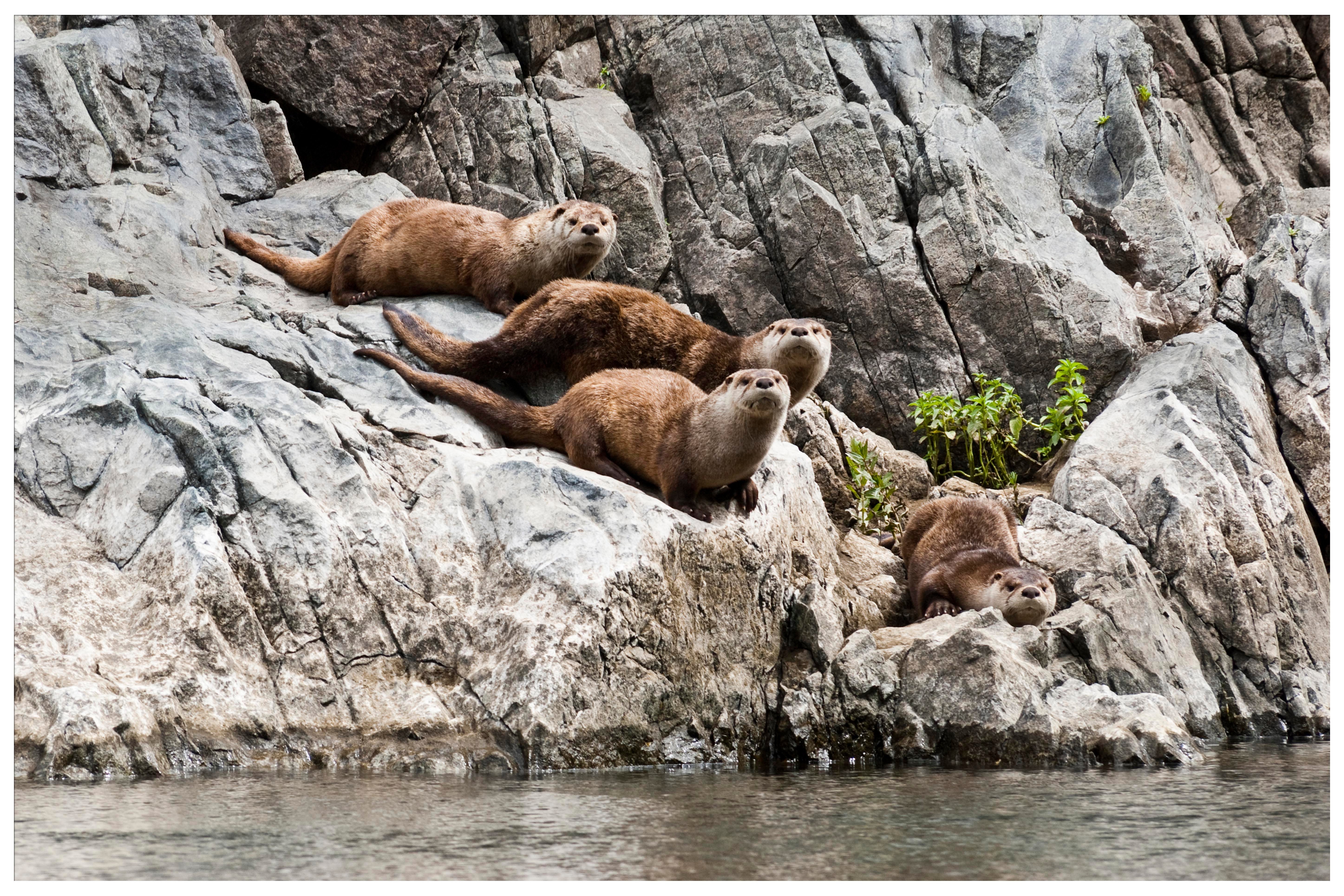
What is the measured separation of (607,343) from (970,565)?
2.59 meters

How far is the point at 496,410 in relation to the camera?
6.28m

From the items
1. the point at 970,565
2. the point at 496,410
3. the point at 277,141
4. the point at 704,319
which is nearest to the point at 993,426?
the point at 970,565

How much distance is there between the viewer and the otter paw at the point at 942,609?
7.34m

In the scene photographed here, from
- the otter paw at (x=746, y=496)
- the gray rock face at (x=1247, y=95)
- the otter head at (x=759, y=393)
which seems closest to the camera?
the otter head at (x=759, y=393)

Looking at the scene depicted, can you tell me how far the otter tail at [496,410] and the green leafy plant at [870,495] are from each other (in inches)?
122

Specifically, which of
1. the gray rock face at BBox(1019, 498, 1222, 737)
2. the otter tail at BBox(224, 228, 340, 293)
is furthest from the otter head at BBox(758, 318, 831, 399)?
Result: the otter tail at BBox(224, 228, 340, 293)

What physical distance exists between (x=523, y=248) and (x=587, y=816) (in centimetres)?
427

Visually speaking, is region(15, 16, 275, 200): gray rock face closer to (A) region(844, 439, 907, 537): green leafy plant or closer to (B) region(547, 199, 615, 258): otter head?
(B) region(547, 199, 615, 258): otter head

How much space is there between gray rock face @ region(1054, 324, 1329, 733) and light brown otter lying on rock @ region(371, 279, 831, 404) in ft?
8.46

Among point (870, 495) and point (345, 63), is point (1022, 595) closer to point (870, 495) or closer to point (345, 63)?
point (870, 495)

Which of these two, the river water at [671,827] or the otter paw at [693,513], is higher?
the otter paw at [693,513]

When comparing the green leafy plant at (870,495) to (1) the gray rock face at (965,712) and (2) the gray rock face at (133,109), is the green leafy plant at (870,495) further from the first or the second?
(2) the gray rock face at (133,109)

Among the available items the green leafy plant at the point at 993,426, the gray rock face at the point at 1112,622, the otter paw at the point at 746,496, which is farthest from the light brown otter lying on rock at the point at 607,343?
the green leafy plant at the point at 993,426

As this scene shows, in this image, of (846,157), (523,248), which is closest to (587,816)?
(523,248)
